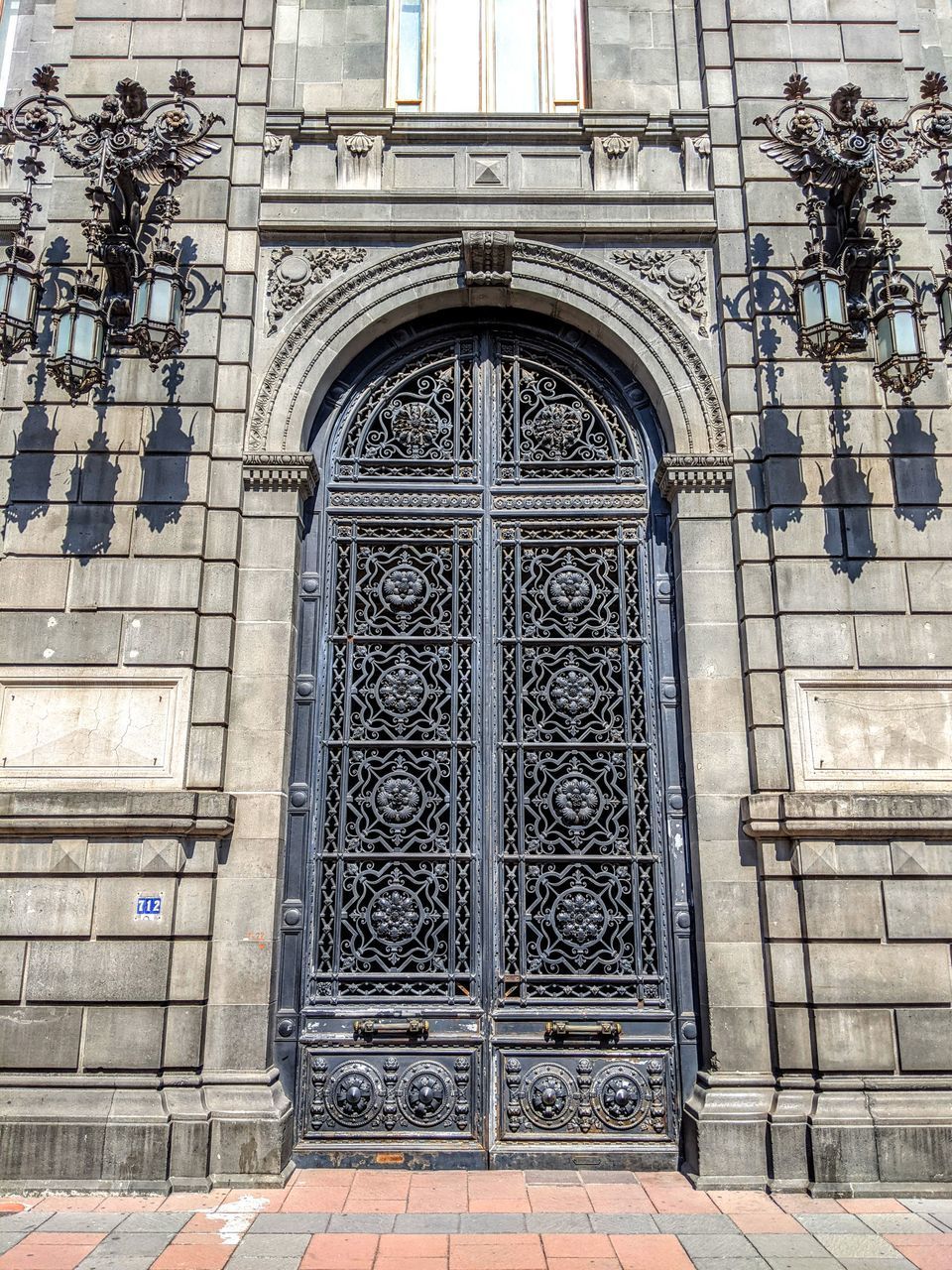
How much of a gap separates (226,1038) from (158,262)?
7.00 m

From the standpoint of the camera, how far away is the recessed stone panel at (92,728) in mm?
8461

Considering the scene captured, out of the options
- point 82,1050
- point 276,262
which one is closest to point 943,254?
point 276,262

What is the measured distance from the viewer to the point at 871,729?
8539 millimetres

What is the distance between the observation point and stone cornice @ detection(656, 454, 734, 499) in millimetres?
9312

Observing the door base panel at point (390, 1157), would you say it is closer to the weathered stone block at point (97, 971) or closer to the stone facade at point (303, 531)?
the stone facade at point (303, 531)

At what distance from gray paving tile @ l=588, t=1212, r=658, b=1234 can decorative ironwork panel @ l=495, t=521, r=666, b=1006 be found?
177 centimetres

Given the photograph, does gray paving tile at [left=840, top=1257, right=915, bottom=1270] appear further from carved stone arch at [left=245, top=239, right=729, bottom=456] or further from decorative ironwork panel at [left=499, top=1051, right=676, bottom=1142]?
carved stone arch at [left=245, top=239, right=729, bottom=456]

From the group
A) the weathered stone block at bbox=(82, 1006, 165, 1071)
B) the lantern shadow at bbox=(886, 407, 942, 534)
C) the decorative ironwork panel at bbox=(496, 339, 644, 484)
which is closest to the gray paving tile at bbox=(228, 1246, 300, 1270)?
the weathered stone block at bbox=(82, 1006, 165, 1071)

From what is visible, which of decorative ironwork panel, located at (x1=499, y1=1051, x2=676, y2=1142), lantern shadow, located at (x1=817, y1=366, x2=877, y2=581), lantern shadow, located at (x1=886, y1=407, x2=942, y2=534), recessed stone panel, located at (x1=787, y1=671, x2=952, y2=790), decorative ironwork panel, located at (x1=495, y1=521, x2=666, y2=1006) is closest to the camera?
decorative ironwork panel, located at (x1=499, y1=1051, x2=676, y2=1142)

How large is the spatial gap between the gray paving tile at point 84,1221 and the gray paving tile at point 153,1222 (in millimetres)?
76

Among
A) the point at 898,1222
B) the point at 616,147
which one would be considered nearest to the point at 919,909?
the point at 898,1222

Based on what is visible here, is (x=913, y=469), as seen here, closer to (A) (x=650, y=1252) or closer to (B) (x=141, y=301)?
(A) (x=650, y=1252)

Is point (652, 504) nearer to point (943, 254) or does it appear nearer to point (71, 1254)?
point (943, 254)

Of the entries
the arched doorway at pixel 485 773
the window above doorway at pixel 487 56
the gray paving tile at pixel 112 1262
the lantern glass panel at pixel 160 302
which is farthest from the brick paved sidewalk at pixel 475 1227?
the window above doorway at pixel 487 56
